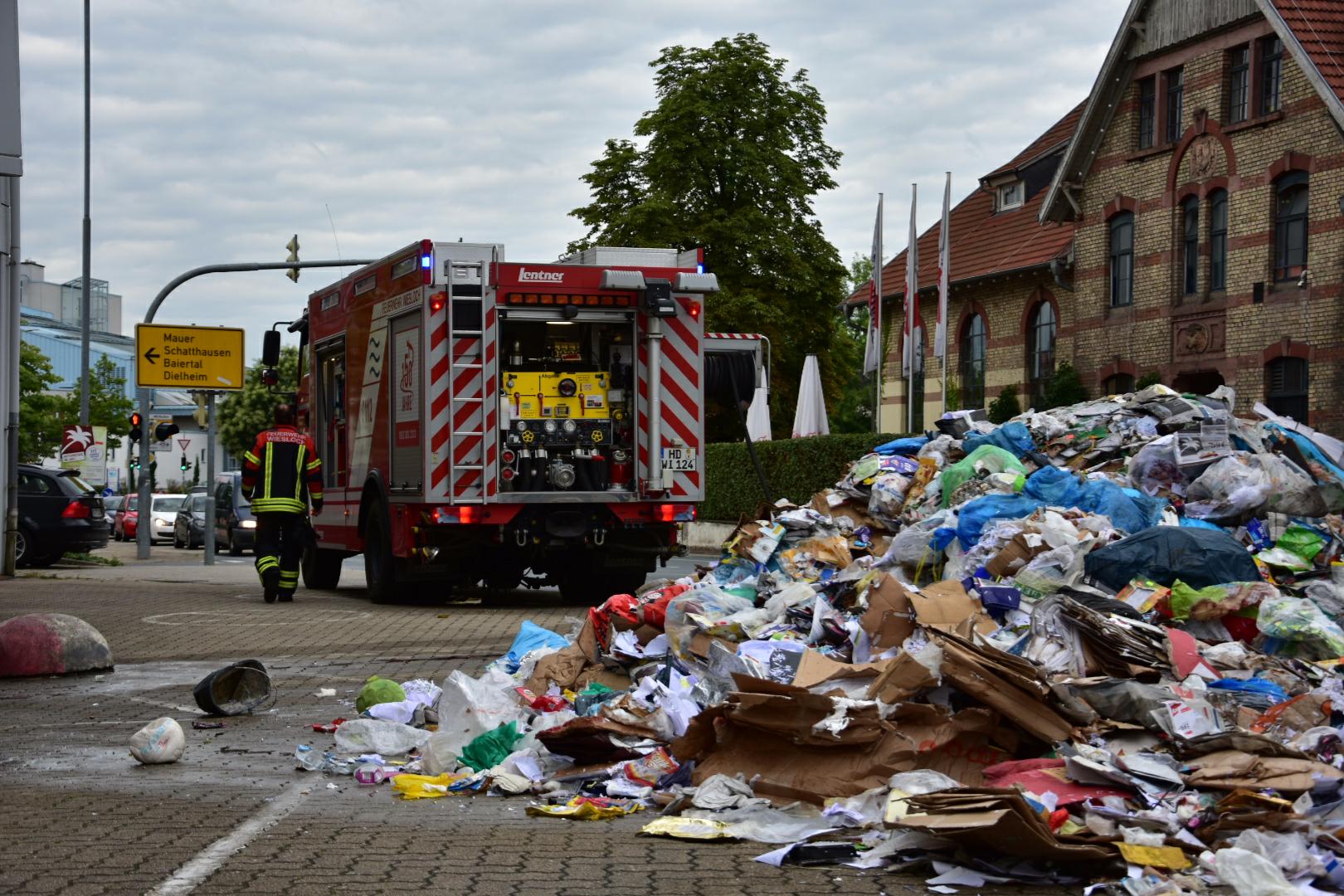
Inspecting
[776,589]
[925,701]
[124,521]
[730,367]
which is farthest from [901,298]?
[925,701]

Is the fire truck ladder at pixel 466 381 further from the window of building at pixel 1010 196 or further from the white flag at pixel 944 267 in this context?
the window of building at pixel 1010 196

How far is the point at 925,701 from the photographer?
6.58 metres

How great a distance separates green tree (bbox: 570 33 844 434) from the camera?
147ft

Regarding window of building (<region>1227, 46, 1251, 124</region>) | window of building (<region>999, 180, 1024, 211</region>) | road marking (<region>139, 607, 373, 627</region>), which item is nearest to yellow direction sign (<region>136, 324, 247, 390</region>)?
road marking (<region>139, 607, 373, 627</region>)

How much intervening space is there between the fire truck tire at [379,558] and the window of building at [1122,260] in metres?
20.4

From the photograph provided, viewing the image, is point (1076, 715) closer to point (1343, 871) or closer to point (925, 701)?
point (925, 701)

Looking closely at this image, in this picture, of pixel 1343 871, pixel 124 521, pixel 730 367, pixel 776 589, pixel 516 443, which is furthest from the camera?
pixel 124 521

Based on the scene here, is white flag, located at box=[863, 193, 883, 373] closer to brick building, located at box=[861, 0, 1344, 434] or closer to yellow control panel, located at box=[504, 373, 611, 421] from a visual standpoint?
brick building, located at box=[861, 0, 1344, 434]

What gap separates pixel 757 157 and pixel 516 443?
3161 centimetres

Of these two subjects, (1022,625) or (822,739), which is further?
(1022,625)

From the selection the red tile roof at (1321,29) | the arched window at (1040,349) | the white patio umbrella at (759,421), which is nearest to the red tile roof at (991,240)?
the arched window at (1040,349)

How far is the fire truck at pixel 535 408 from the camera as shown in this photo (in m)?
14.6

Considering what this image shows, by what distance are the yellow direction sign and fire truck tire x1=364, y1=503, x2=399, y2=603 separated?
1331 centimetres

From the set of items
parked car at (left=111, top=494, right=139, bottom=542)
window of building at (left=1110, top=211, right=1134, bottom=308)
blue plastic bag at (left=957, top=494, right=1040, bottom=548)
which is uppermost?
window of building at (left=1110, top=211, right=1134, bottom=308)
